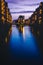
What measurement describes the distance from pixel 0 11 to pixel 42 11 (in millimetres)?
31787

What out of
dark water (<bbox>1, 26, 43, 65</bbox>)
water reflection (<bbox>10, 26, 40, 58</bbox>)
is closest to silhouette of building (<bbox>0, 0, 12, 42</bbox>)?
water reflection (<bbox>10, 26, 40, 58</bbox>)

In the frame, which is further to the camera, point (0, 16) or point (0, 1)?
point (0, 1)

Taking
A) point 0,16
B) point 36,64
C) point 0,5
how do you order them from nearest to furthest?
point 36,64 → point 0,16 → point 0,5

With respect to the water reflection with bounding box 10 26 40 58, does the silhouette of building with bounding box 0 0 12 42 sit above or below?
above

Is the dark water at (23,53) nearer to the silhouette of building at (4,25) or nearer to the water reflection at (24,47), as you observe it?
the water reflection at (24,47)

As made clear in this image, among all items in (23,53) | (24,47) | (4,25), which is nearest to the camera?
(23,53)

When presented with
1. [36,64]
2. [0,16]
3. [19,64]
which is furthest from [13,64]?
[0,16]

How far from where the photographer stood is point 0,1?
121m

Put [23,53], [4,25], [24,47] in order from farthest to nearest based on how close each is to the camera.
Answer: [4,25] < [24,47] < [23,53]

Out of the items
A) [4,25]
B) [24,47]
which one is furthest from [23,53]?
[4,25]

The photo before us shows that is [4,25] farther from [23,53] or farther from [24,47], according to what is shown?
[23,53]

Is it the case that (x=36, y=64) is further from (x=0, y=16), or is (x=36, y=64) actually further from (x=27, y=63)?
(x=0, y=16)

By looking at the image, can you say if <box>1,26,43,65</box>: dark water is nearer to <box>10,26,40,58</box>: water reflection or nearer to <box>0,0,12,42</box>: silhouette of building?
<box>10,26,40,58</box>: water reflection

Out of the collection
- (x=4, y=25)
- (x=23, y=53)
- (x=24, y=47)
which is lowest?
(x=23, y=53)
